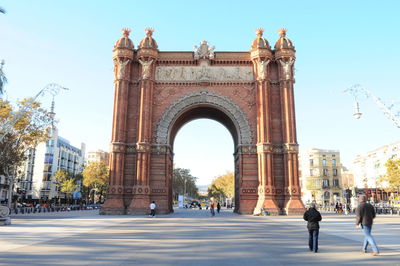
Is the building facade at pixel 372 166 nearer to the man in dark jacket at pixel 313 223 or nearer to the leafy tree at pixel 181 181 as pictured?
the leafy tree at pixel 181 181

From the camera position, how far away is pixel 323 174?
88.6 meters

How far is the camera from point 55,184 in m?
85.3

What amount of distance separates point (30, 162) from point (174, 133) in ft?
198

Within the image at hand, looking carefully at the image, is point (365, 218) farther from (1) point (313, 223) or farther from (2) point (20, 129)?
(2) point (20, 129)

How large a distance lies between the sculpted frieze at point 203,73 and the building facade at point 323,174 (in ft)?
195

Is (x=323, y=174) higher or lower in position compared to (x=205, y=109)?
lower

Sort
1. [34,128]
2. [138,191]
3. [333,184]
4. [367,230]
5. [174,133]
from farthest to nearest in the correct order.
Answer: [333,184] → [174,133] → [34,128] → [138,191] → [367,230]

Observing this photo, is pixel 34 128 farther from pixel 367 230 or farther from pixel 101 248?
pixel 367 230

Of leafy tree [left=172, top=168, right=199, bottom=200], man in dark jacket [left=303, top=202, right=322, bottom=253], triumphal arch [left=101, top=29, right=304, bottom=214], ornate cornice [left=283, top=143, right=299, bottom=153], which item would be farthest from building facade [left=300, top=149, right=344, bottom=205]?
man in dark jacket [left=303, top=202, right=322, bottom=253]

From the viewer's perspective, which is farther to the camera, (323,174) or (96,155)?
(96,155)

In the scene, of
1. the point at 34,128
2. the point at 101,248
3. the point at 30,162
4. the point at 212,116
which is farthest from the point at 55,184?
the point at 101,248

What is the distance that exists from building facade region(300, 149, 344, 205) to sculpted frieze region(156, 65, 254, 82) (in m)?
59.6

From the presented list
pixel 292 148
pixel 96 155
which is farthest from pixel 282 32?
pixel 96 155

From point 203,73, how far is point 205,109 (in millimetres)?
4477
